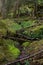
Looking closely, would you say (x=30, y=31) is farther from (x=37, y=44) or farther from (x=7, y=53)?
(x=7, y=53)

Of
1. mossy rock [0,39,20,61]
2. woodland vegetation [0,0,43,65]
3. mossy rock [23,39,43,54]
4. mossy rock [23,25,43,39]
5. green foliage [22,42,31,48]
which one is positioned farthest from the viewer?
mossy rock [23,25,43,39]

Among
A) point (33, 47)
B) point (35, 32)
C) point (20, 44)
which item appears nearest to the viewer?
point (33, 47)

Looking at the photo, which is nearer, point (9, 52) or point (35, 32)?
point (9, 52)

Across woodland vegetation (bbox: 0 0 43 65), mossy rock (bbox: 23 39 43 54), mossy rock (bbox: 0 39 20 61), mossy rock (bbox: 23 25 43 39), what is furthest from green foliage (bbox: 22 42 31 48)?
mossy rock (bbox: 23 25 43 39)

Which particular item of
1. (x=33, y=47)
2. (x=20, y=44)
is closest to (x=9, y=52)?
(x=33, y=47)

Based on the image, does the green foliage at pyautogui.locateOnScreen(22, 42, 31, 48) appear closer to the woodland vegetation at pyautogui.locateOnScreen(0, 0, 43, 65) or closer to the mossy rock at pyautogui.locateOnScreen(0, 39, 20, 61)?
the woodland vegetation at pyautogui.locateOnScreen(0, 0, 43, 65)

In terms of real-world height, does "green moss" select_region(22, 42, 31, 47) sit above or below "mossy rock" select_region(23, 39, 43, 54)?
below

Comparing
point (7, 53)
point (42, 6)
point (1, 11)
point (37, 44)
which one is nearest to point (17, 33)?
point (37, 44)

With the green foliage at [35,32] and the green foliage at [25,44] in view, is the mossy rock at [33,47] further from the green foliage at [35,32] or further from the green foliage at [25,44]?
the green foliage at [35,32]

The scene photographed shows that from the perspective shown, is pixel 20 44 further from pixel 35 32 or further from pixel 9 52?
pixel 9 52

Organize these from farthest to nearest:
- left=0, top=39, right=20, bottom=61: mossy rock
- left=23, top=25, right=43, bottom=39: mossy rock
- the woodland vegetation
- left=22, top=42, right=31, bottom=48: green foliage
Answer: left=23, top=25, right=43, bottom=39: mossy rock < left=22, top=42, right=31, bottom=48: green foliage < left=0, top=39, right=20, bottom=61: mossy rock < the woodland vegetation

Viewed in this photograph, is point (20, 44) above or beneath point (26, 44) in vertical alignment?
beneath

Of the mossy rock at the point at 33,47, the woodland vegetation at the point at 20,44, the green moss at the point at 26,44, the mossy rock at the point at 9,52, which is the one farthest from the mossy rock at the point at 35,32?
the mossy rock at the point at 9,52
